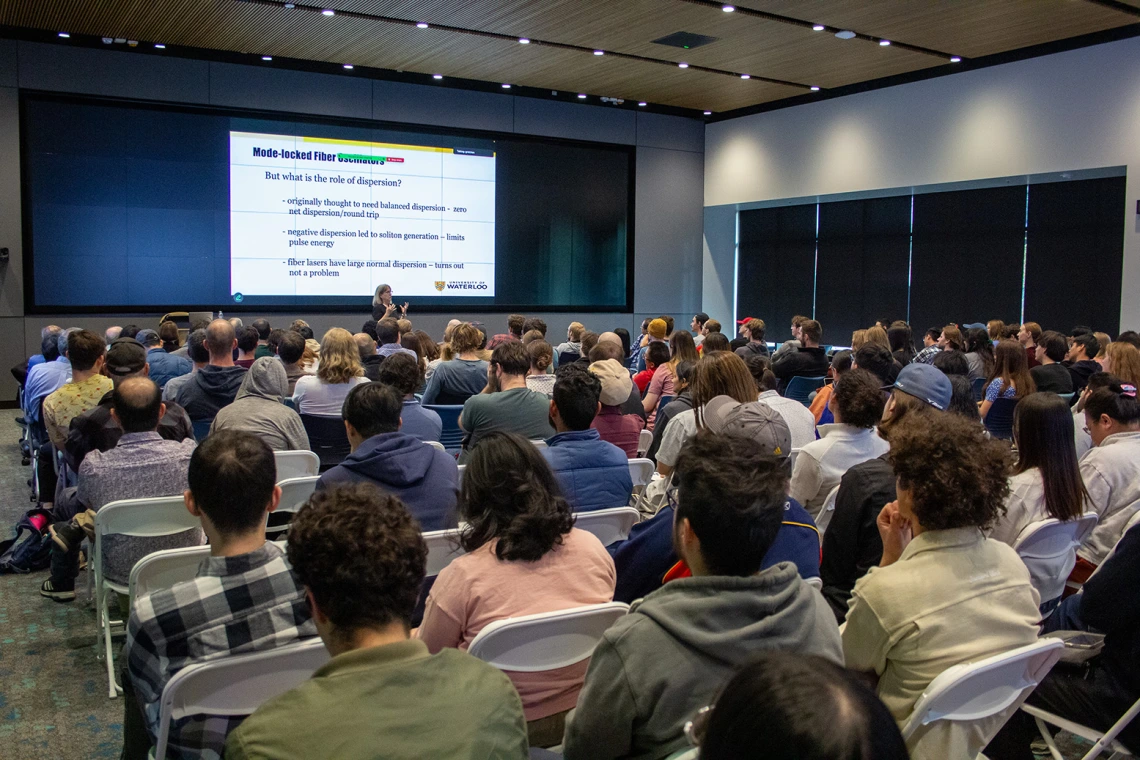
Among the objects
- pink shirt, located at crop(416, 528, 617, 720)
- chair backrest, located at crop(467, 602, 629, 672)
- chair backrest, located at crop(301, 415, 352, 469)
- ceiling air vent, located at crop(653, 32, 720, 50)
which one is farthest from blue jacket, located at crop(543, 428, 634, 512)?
ceiling air vent, located at crop(653, 32, 720, 50)

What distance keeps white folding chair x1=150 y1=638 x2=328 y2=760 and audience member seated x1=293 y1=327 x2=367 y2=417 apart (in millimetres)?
3139

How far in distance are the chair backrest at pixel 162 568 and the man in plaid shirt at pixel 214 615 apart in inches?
25.3

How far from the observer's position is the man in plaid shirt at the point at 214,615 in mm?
1824

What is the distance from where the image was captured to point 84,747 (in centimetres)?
294

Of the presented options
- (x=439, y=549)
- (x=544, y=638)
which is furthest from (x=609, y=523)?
(x=544, y=638)

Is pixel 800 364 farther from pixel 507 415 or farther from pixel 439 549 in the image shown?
pixel 439 549

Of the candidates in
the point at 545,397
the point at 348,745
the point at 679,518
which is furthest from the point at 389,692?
the point at 545,397

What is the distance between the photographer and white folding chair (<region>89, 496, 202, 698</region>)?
320 centimetres

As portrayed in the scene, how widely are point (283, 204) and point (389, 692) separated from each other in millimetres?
10994

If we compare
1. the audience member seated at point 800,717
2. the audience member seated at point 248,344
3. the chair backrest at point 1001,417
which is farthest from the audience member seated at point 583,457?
the audience member seated at point 248,344

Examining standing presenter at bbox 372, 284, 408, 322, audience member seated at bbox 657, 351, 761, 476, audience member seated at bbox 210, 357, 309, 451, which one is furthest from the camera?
standing presenter at bbox 372, 284, 408, 322

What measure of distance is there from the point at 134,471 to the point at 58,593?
4.62ft

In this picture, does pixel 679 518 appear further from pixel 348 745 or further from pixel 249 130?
pixel 249 130

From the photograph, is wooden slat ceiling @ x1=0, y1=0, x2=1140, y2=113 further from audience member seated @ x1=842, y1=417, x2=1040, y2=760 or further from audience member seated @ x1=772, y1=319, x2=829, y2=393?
audience member seated @ x1=842, y1=417, x2=1040, y2=760
